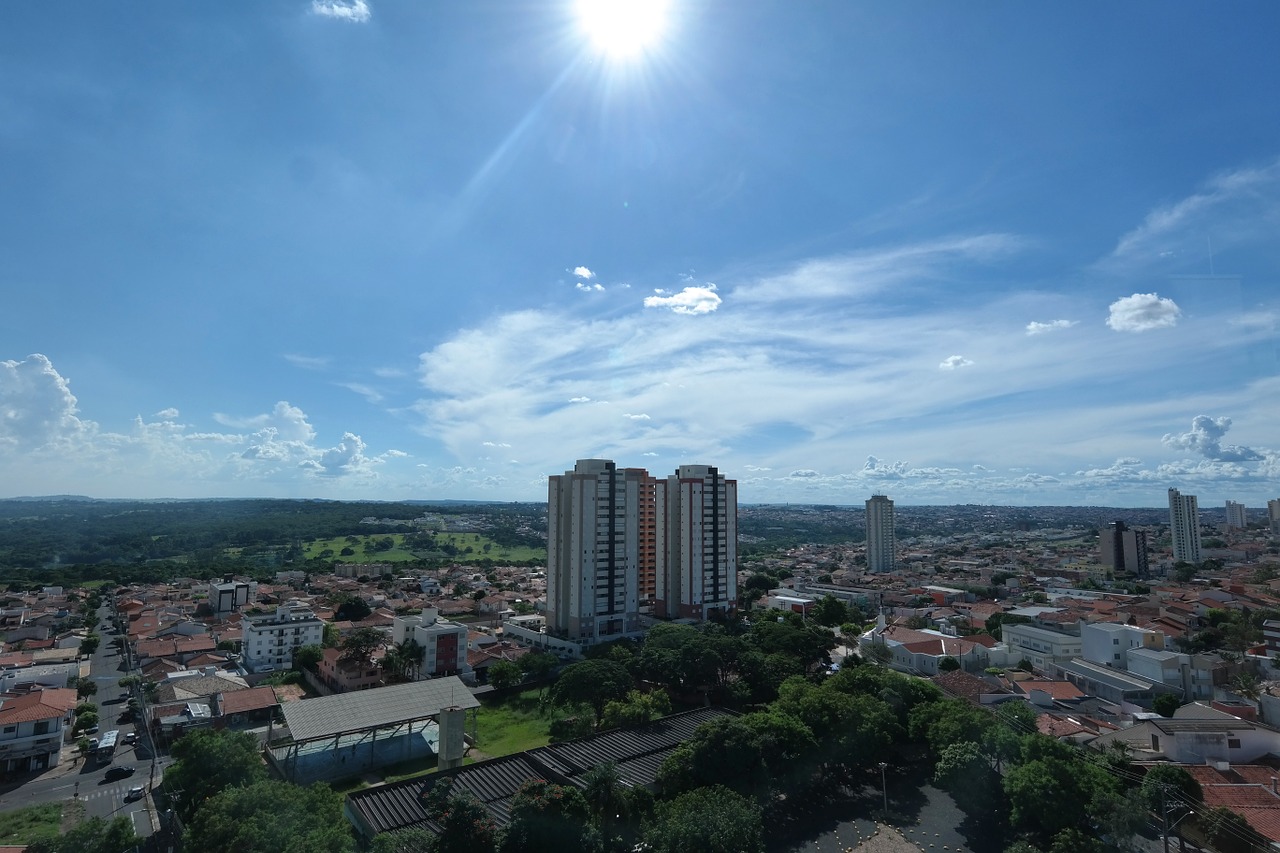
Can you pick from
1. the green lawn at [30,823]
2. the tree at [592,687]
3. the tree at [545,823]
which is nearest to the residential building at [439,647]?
the tree at [592,687]

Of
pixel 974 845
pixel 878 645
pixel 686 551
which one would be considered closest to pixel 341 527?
pixel 686 551

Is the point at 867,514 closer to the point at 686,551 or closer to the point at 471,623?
the point at 686,551

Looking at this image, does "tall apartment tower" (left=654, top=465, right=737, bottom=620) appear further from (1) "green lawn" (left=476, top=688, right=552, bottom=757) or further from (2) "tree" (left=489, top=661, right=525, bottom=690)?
(2) "tree" (left=489, top=661, right=525, bottom=690)

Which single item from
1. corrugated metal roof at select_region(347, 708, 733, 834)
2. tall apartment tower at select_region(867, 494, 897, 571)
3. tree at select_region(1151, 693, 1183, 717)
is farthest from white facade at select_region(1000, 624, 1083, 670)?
tall apartment tower at select_region(867, 494, 897, 571)

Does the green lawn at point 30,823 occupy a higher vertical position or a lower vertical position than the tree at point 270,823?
lower

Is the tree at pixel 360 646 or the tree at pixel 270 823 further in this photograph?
the tree at pixel 360 646

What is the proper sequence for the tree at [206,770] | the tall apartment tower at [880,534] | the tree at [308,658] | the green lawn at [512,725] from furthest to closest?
the tall apartment tower at [880,534] < the tree at [308,658] < the green lawn at [512,725] < the tree at [206,770]

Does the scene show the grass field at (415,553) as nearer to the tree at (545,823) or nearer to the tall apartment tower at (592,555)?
the tall apartment tower at (592,555)
